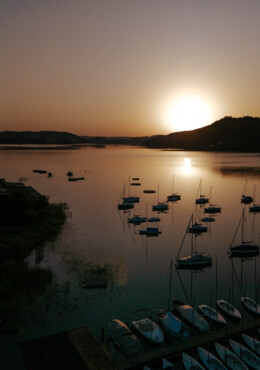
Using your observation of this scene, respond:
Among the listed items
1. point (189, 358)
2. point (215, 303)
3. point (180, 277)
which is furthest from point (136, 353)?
point (180, 277)

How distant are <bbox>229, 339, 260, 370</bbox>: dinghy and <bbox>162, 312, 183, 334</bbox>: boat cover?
3881mm

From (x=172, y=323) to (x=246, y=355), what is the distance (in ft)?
18.3

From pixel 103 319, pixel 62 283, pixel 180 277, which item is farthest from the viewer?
pixel 180 277

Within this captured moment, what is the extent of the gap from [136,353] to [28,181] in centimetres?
10870

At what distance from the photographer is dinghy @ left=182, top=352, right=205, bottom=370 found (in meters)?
19.0

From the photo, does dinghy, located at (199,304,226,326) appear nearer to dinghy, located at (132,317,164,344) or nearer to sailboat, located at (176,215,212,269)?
dinghy, located at (132,317,164,344)

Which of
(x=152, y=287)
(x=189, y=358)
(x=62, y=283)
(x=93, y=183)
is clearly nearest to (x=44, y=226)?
(x=62, y=283)

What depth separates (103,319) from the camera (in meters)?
25.8

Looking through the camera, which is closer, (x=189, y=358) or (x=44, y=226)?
(x=189, y=358)

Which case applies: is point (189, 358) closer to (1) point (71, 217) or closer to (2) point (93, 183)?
(1) point (71, 217)

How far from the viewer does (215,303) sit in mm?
29312

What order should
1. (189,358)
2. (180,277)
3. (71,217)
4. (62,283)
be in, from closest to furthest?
(189,358) < (62,283) < (180,277) < (71,217)

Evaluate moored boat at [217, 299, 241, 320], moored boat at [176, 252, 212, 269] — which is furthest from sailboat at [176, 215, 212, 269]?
moored boat at [217, 299, 241, 320]

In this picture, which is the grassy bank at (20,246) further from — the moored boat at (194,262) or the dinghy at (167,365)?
the moored boat at (194,262)
